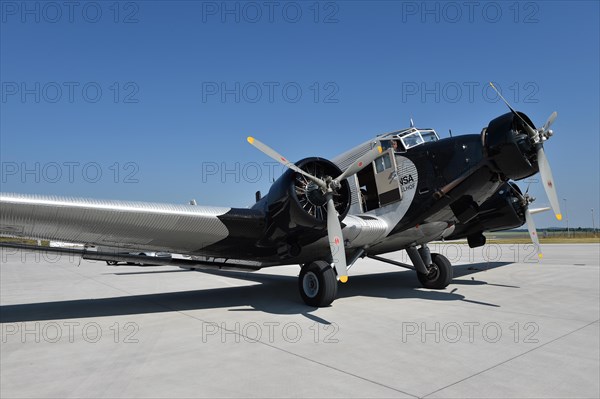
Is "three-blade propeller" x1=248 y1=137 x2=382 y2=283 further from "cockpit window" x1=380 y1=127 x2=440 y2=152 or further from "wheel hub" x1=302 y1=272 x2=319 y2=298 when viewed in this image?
"cockpit window" x1=380 y1=127 x2=440 y2=152

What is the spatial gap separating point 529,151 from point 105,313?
9.66m

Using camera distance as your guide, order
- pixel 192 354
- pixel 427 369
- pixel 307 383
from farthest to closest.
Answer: pixel 192 354 → pixel 427 369 → pixel 307 383

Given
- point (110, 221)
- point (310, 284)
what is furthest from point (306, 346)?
point (110, 221)

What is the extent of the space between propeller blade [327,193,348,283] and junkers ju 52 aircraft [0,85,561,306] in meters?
0.02

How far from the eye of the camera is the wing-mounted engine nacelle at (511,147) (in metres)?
8.00

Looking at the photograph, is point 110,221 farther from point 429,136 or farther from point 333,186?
point 429,136

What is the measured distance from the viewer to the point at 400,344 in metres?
5.73

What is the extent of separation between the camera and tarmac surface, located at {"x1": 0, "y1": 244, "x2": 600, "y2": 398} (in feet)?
13.6

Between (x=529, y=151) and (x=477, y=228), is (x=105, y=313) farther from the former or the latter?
(x=477, y=228)

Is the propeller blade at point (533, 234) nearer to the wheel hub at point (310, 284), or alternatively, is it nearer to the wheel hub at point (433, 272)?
the wheel hub at point (433, 272)

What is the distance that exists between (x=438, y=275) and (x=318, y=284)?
4662 mm

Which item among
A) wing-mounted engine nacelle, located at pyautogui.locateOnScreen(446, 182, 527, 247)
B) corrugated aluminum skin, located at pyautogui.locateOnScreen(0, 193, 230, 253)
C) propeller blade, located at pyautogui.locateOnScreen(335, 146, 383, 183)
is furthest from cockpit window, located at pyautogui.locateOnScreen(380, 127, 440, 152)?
corrugated aluminum skin, located at pyautogui.locateOnScreen(0, 193, 230, 253)

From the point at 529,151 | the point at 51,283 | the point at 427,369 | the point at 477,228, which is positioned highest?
the point at 529,151

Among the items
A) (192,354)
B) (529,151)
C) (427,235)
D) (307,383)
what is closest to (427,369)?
(307,383)
